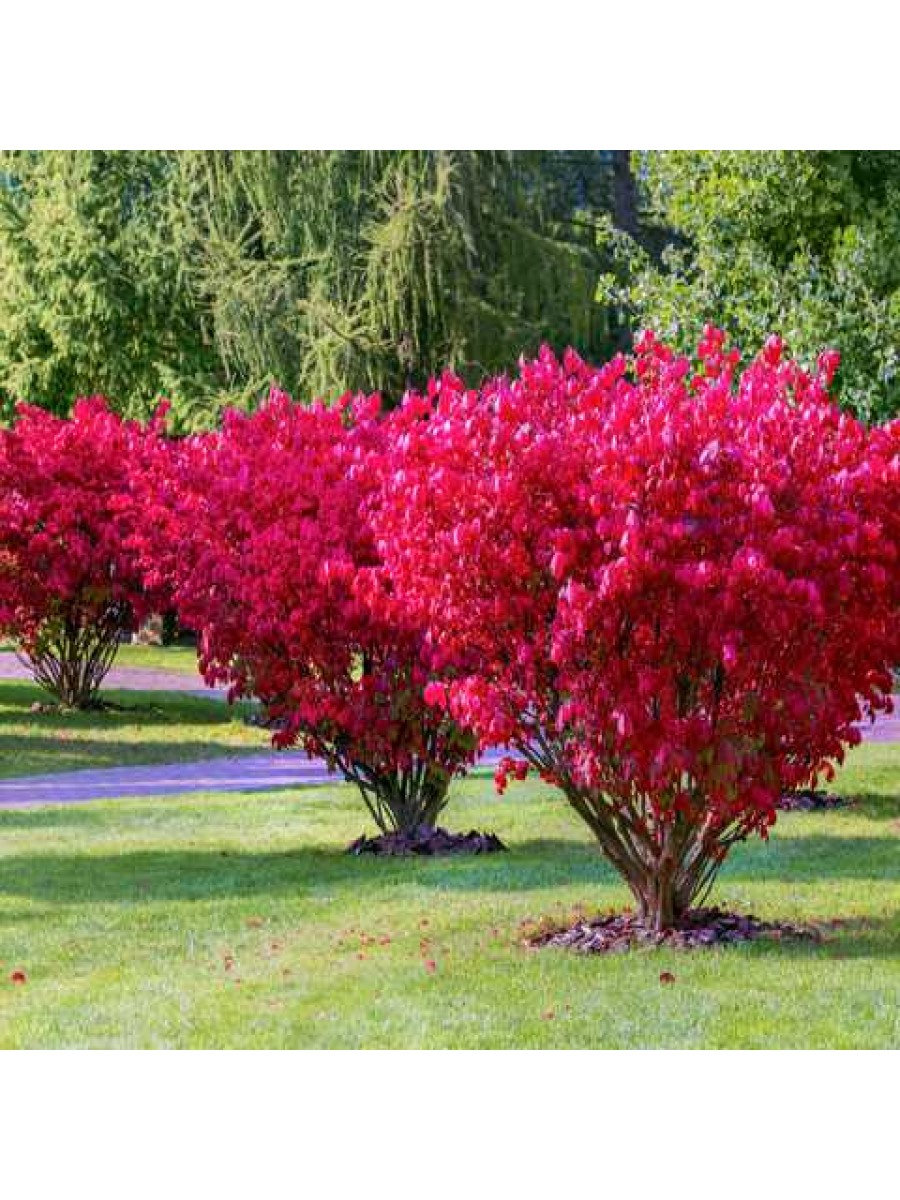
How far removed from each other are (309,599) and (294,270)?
9528 millimetres

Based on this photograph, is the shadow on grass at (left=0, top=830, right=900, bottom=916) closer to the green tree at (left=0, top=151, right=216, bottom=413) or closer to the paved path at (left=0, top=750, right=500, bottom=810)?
the paved path at (left=0, top=750, right=500, bottom=810)

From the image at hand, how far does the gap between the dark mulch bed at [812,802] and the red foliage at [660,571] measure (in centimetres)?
405

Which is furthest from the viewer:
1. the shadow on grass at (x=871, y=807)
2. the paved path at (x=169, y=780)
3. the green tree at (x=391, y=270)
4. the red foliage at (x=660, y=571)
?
the green tree at (x=391, y=270)

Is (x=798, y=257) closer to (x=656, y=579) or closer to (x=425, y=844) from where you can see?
(x=425, y=844)

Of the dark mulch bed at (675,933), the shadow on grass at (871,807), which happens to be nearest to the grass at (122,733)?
the shadow on grass at (871,807)

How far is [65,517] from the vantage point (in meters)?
14.2

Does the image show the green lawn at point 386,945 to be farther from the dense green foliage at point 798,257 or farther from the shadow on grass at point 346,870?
the dense green foliage at point 798,257

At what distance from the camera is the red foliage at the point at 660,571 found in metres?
5.63

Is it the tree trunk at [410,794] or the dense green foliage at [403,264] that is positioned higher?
the dense green foliage at [403,264]

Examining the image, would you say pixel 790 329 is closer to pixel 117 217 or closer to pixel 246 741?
pixel 246 741

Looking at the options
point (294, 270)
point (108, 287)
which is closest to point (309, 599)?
point (294, 270)

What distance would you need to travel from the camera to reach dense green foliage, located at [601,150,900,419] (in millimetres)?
10719

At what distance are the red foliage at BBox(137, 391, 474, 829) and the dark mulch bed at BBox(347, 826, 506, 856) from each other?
0.22 ft

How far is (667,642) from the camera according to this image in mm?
A: 5812
